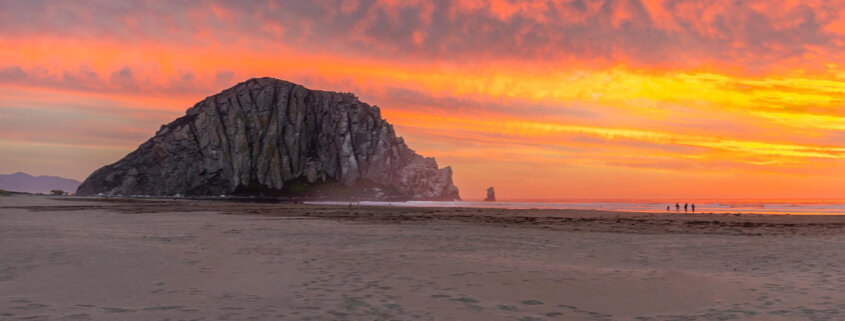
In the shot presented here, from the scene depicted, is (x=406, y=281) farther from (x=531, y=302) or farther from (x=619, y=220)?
(x=619, y=220)

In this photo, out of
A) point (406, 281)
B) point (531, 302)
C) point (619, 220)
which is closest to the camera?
point (531, 302)

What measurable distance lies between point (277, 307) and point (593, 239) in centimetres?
2398

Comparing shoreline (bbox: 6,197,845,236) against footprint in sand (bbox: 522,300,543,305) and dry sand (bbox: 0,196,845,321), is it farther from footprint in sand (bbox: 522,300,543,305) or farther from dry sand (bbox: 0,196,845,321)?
footprint in sand (bbox: 522,300,543,305)

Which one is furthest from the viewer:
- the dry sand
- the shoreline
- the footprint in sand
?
the shoreline

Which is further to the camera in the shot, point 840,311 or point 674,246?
point 674,246

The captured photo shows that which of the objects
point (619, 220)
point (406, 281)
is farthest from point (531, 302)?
point (619, 220)

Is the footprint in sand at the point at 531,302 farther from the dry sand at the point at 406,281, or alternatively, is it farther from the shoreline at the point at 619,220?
the shoreline at the point at 619,220

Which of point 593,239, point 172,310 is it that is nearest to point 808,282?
point 593,239

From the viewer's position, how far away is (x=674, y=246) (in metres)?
26.7

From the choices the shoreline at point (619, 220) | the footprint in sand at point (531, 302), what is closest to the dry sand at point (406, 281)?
the footprint in sand at point (531, 302)

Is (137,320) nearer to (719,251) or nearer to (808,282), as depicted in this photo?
(808,282)

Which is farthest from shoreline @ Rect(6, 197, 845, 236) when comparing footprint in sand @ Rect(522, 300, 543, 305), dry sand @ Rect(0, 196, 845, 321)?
footprint in sand @ Rect(522, 300, 543, 305)

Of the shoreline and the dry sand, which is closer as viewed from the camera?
the dry sand

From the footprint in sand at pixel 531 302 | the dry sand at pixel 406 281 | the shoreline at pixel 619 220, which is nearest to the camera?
the dry sand at pixel 406 281
